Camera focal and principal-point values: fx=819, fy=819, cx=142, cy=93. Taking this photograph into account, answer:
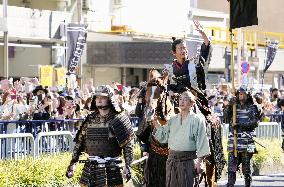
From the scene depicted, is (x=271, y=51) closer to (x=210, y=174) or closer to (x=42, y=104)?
(x=42, y=104)

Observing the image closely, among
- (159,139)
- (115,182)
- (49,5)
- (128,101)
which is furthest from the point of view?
(49,5)

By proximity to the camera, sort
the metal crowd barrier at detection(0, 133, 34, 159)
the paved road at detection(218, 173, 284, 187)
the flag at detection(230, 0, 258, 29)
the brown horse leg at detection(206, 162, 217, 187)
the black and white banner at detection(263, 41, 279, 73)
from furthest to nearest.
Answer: the black and white banner at detection(263, 41, 279, 73) < the paved road at detection(218, 173, 284, 187) < the flag at detection(230, 0, 258, 29) < the metal crowd barrier at detection(0, 133, 34, 159) < the brown horse leg at detection(206, 162, 217, 187)

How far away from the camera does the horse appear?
10.5 metres

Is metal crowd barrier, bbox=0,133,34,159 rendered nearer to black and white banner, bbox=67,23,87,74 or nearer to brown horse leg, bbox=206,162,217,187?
brown horse leg, bbox=206,162,217,187

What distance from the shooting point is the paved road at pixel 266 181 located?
15539 mm

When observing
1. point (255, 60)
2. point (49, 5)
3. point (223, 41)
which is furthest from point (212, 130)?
point (223, 41)

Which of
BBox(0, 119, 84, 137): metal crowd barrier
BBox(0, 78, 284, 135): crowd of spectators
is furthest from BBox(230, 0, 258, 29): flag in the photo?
BBox(0, 119, 84, 137): metal crowd barrier

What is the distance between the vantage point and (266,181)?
53.1 feet

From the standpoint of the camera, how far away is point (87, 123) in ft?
31.9

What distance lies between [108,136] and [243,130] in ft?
16.1

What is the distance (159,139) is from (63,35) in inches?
876

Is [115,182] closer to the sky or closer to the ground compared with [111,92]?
closer to the ground

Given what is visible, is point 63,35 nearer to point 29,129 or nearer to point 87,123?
point 29,129

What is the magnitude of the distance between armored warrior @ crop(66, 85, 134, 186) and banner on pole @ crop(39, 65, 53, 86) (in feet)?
36.5
